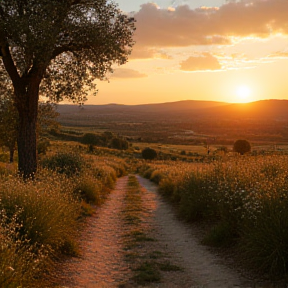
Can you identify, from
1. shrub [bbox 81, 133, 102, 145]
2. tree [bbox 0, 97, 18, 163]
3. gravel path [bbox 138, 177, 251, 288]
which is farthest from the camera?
shrub [bbox 81, 133, 102, 145]

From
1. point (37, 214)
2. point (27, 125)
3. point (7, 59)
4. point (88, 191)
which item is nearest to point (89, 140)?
point (88, 191)

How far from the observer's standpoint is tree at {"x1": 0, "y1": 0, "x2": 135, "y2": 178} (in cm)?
1284

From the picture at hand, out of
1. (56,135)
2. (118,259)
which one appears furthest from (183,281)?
(56,135)

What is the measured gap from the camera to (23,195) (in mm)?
8742

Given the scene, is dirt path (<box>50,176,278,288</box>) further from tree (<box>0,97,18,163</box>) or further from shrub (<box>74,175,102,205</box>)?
tree (<box>0,97,18,163</box>)

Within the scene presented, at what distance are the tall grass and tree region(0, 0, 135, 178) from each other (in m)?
6.39

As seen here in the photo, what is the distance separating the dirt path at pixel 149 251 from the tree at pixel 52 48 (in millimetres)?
4556

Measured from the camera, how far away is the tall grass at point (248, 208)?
7.25 m

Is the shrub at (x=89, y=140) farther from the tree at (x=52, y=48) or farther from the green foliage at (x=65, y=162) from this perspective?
the tree at (x=52, y=48)

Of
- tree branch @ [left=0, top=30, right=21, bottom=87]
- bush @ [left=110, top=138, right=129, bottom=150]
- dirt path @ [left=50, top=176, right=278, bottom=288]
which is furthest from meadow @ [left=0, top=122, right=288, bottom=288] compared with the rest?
bush @ [left=110, top=138, right=129, bottom=150]

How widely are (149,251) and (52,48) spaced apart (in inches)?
313

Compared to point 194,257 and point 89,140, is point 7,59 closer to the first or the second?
point 194,257

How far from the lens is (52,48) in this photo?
13102 millimetres

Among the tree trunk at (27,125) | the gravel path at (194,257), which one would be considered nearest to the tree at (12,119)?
the tree trunk at (27,125)
